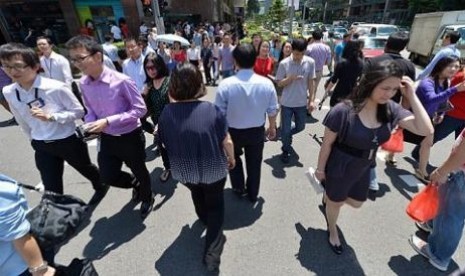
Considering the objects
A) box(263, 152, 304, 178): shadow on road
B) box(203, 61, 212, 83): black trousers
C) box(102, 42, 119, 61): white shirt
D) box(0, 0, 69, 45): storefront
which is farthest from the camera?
box(0, 0, 69, 45): storefront

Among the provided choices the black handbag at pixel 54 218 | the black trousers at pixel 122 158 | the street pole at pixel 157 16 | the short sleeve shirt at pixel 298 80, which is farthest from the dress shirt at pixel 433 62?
the street pole at pixel 157 16

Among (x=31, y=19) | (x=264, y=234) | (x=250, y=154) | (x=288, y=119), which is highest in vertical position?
(x=31, y=19)

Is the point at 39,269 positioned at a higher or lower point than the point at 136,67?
lower

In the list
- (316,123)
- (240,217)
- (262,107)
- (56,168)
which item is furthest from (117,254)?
(316,123)

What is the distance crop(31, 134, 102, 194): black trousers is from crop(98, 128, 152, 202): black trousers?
0.27m

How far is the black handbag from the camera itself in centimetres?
140

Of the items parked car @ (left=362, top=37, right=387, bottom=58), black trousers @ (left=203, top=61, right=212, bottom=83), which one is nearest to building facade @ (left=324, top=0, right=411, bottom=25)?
parked car @ (left=362, top=37, right=387, bottom=58)

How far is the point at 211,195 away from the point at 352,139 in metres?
1.27

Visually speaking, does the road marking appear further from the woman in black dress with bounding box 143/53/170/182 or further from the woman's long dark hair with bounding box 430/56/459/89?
the woman in black dress with bounding box 143/53/170/182

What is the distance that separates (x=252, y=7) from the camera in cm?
8850

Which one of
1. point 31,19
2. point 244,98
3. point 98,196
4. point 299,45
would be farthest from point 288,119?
point 31,19

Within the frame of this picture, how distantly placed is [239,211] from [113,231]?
146 centimetres

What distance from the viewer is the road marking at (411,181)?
3600 millimetres

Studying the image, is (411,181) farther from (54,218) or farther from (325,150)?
(54,218)
